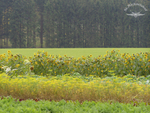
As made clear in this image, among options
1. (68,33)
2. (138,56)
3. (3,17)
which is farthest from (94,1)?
(138,56)

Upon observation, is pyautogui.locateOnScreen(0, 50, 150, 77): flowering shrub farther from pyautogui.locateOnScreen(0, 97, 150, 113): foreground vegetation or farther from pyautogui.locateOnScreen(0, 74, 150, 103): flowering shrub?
pyautogui.locateOnScreen(0, 97, 150, 113): foreground vegetation

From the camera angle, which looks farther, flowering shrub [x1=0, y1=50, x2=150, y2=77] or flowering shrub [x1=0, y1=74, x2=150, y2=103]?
flowering shrub [x1=0, y1=50, x2=150, y2=77]

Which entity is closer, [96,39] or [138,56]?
[138,56]

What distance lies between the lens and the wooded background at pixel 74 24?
3136cm

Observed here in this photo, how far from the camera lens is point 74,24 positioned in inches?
1254

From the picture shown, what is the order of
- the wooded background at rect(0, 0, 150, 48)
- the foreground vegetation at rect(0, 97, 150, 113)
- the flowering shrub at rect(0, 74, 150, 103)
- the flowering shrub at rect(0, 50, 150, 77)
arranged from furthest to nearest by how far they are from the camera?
the wooded background at rect(0, 0, 150, 48) < the flowering shrub at rect(0, 50, 150, 77) < the flowering shrub at rect(0, 74, 150, 103) < the foreground vegetation at rect(0, 97, 150, 113)

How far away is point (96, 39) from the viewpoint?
104 ft

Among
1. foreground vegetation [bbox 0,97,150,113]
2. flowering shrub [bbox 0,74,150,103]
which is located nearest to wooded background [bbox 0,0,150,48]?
flowering shrub [bbox 0,74,150,103]

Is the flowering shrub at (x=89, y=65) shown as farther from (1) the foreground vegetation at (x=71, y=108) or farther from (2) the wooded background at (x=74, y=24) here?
(2) the wooded background at (x=74, y=24)

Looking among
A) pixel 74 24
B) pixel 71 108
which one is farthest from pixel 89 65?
pixel 74 24

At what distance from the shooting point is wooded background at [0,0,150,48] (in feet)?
103

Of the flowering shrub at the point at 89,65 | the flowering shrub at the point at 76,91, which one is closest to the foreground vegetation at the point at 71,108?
the flowering shrub at the point at 76,91

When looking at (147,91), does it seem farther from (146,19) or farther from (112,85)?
(146,19)

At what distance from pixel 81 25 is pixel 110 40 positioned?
5153 mm
